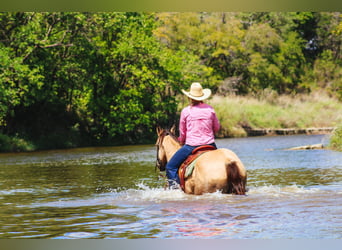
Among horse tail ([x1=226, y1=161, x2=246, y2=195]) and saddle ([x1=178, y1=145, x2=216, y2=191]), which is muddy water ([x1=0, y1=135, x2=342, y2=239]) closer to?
horse tail ([x1=226, y1=161, x2=246, y2=195])

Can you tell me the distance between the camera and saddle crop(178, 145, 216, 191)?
1039cm

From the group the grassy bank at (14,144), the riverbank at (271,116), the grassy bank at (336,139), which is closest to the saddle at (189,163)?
the grassy bank at (336,139)

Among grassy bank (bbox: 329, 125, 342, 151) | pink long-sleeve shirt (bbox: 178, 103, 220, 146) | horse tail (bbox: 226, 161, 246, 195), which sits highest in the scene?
pink long-sleeve shirt (bbox: 178, 103, 220, 146)

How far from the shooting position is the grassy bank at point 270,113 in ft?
135

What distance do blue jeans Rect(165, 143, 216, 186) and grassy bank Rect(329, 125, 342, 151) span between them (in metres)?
13.0

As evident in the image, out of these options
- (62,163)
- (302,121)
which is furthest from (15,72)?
(302,121)

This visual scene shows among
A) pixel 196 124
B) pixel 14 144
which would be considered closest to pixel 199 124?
pixel 196 124

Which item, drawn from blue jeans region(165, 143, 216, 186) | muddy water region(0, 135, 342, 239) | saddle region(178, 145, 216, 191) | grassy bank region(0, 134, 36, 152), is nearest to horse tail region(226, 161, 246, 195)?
muddy water region(0, 135, 342, 239)

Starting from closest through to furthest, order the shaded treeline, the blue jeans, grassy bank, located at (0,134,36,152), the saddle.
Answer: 1. the saddle
2. the blue jeans
3. grassy bank, located at (0,134,36,152)
4. the shaded treeline

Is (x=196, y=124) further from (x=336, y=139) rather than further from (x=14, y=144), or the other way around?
(x=14, y=144)

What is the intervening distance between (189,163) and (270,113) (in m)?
33.5

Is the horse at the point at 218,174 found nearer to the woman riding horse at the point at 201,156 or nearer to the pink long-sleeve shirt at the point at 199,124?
the woman riding horse at the point at 201,156

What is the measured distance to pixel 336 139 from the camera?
925 inches
